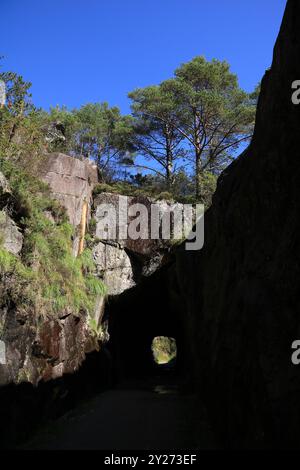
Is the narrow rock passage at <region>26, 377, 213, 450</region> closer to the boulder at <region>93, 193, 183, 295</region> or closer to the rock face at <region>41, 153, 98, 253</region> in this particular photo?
the rock face at <region>41, 153, 98, 253</region>

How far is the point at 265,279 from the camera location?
4.83m

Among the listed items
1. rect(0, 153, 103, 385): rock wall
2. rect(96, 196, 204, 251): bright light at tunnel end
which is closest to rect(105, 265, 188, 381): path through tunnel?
rect(96, 196, 204, 251): bright light at tunnel end

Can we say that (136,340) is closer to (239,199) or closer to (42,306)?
(42,306)

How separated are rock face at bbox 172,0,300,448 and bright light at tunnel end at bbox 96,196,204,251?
34.4 ft

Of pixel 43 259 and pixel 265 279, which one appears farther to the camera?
pixel 43 259

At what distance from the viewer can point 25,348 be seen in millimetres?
8188

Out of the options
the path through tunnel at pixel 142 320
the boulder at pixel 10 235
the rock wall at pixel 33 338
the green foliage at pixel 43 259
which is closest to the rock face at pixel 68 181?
the rock wall at pixel 33 338

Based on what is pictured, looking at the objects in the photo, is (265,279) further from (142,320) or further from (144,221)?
(142,320)

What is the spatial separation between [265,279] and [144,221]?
533 inches

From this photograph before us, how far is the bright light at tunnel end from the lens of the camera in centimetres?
1775

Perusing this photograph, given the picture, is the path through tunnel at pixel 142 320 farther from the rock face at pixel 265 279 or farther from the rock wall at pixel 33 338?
the rock face at pixel 265 279

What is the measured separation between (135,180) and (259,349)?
70.2 ft

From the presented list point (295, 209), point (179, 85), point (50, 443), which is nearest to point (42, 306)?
point (50, 443)

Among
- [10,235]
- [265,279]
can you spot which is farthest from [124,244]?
[265,279]
